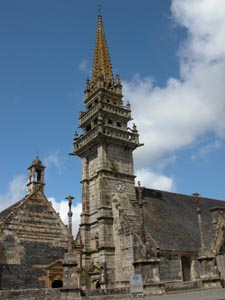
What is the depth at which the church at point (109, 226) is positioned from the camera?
82.1ft

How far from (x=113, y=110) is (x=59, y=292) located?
2046cm

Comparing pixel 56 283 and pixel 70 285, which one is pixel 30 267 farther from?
pixel 70 285

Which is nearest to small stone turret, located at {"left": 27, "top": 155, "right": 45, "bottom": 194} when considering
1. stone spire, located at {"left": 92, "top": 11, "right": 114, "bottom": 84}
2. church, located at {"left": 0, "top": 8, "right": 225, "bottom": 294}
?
church, located at {"left": 0, "top": 8, "right": 225, "bottom": 294}

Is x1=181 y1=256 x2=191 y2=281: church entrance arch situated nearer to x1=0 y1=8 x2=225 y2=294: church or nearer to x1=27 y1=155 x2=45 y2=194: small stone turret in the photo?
x1=0 y1=8 x2=225 y2=294: church

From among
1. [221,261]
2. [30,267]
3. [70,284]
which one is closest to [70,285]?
[70,284]

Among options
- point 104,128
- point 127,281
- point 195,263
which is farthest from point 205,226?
point 104,128

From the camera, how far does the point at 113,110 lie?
35.1 meters

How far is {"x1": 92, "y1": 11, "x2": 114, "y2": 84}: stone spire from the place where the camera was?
3791 cm

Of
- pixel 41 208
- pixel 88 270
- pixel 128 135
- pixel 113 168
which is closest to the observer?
pixel 41 208

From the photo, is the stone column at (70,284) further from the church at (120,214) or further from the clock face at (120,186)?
the clock face at (120,186)

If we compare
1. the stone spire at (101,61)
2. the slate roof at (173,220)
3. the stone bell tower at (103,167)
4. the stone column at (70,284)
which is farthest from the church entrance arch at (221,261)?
the stone spire at (101,61)

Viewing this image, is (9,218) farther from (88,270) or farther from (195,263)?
(195,263)

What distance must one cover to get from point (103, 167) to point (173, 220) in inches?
328

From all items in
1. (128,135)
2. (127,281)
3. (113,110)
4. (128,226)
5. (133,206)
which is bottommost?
(127,281)
